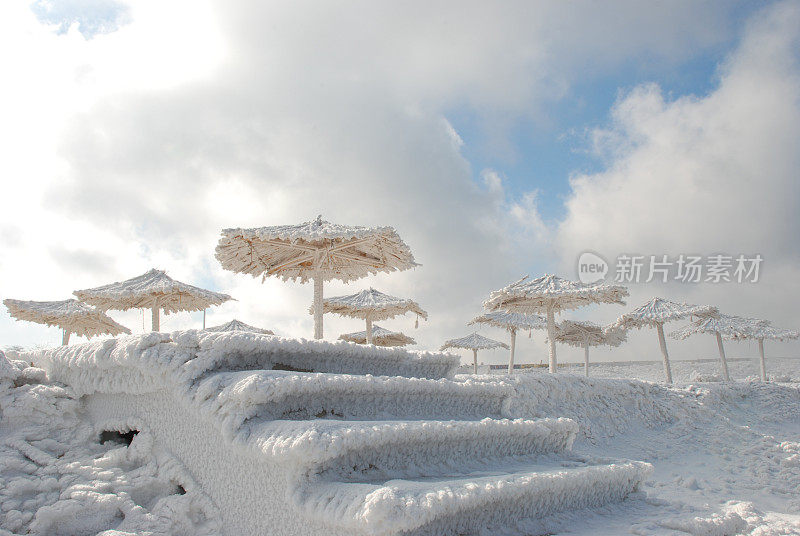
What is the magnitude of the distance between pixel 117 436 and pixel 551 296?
28.3ft

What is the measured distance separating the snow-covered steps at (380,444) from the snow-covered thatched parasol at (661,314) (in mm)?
13144

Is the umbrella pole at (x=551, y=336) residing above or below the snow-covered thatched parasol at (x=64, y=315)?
below

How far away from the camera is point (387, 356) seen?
3.03 meters

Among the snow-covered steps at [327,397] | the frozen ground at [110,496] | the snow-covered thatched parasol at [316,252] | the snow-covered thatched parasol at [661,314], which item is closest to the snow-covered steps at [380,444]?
the snow-covered steps at [327,397]

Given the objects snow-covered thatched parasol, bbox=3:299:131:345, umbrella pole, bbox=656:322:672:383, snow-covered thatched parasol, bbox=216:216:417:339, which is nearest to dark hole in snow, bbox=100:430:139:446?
snow-covered thatched parasol, bbox=216:216:417:339

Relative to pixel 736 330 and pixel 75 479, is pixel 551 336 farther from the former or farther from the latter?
pixel 736 330

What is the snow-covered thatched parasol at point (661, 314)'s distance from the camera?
45.9ft

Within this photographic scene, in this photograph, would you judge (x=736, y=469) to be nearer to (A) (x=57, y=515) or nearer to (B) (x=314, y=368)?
(B) (x=314, y=368)

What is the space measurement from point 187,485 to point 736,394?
10.6 m

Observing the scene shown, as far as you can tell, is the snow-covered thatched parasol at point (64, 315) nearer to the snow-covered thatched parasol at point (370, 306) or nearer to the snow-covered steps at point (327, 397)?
the snow-covered thatched parasol at point (370, 306)

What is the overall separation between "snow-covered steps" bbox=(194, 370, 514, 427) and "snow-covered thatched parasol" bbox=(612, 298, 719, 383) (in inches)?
513

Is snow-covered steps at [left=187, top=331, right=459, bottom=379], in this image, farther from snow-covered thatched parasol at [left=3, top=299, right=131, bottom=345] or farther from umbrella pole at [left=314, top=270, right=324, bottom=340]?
snow-covered thatched parasol at [left=3, top=299, right=131, bottom=345]

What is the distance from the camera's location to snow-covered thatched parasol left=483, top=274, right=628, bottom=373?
32.6ft

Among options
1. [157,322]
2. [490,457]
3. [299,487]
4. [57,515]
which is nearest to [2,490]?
[57,515]
